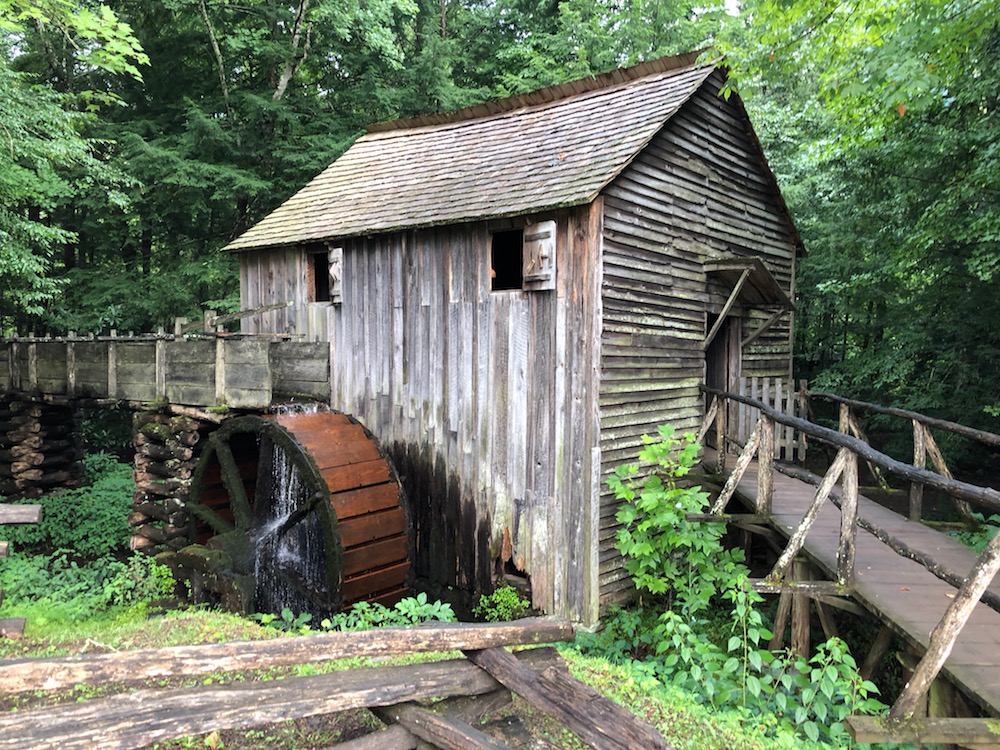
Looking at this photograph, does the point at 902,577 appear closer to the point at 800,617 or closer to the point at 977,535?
the point at 800,617

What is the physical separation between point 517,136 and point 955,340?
299 inches

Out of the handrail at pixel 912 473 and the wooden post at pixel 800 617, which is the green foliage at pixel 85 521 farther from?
the handrail at pixel 912 473

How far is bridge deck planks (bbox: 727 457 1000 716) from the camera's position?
3.31m

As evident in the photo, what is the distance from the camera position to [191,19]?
15.3 metres

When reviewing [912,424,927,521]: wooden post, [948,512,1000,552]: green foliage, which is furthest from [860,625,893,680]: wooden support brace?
[948,512,1000,552]: green foliage

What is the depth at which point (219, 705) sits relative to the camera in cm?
264

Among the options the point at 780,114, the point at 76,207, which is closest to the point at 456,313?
the point at 780,114

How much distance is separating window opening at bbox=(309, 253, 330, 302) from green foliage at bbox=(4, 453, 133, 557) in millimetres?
5757

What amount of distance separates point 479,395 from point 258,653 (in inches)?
185

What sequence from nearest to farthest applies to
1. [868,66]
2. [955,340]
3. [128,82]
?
[868,66] < [955,340] < [128,82]

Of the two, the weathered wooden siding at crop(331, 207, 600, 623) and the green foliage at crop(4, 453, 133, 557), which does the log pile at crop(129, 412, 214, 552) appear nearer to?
the green foliage at crop(4, 453, 133, 557)

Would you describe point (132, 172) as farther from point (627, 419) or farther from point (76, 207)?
point (627, 419)

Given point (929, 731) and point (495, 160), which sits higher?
point (495, 160)

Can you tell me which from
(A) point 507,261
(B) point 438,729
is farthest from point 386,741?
(A) point 507,261
